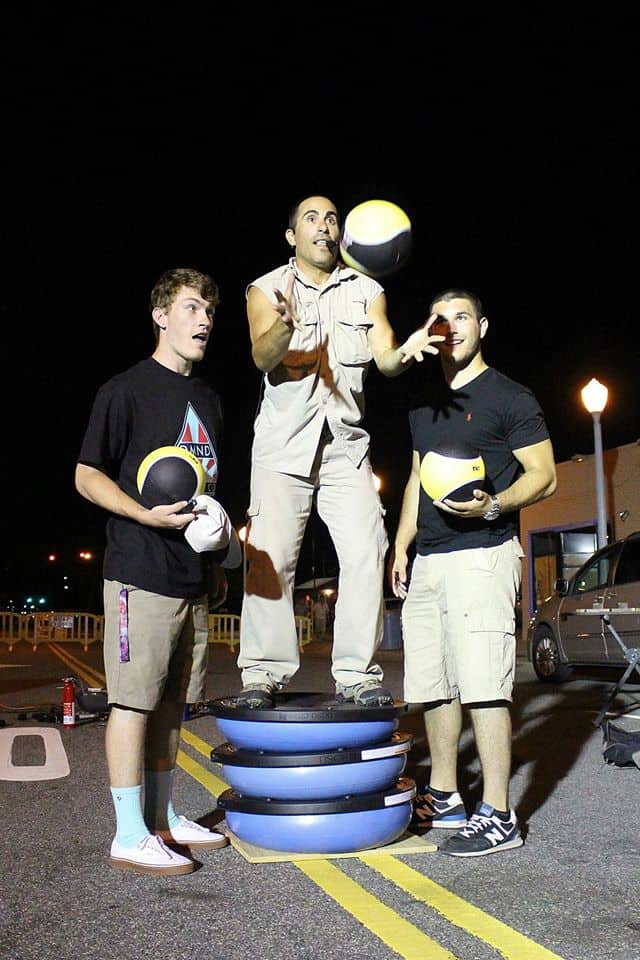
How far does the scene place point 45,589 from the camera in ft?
431

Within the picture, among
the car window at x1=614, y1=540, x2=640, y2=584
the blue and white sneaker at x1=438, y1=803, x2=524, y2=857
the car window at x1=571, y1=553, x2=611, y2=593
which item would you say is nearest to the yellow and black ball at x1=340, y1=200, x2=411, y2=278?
the blue and white sneaker at x1=438, y1=803, x2=524, y2=857

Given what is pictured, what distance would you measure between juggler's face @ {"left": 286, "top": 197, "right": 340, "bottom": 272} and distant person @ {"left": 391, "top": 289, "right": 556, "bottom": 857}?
632mm

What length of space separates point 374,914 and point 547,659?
1096cm

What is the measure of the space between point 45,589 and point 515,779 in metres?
131

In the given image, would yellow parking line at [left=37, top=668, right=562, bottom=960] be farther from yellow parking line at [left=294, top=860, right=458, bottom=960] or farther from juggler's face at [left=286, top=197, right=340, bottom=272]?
juggler's face at [left=286, top=197, right=340, bottom=272]

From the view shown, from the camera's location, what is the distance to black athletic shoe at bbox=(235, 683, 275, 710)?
4.54 metres

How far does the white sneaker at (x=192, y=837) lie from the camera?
176 inches

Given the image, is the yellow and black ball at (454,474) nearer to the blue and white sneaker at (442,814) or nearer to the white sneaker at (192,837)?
the blue and white sneaker at (442,814)

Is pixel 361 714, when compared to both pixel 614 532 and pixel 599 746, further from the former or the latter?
pixel 614 532

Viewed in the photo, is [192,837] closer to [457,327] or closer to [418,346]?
[418,346]

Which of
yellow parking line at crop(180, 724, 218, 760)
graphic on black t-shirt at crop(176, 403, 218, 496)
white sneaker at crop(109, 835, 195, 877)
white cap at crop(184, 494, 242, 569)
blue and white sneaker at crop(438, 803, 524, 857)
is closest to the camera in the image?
white sneaker at crop(109, 835, 195, 877)

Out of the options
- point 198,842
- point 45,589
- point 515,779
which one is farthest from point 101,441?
point 45,589

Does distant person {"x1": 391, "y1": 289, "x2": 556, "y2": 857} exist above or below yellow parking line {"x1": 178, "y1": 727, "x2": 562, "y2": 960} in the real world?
above

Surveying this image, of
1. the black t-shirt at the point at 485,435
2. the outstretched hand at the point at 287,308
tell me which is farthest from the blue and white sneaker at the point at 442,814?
the outstretched hand at the point at 287,308
